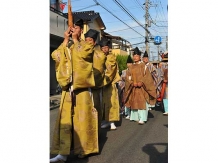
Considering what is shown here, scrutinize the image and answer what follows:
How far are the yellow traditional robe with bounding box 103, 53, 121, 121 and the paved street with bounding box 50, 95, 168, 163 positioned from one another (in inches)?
13.3

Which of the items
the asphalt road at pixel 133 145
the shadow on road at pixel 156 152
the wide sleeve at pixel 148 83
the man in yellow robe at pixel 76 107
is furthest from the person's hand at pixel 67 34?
the wide sleeve at pixel 148 83

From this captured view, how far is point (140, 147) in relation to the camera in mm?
4277

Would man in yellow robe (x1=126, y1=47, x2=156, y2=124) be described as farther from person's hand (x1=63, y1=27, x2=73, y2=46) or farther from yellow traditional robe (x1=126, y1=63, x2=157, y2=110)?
person's hand (x1=63, y1=27, x2=73, y2=46)

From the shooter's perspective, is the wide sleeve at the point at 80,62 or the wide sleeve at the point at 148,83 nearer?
the wide sleeve at the point at 80,62

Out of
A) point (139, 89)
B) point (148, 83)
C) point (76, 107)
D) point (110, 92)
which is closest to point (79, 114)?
point (76, 107)

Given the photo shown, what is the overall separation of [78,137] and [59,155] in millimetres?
340

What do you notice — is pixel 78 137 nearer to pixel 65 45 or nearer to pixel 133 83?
pixel 65 45

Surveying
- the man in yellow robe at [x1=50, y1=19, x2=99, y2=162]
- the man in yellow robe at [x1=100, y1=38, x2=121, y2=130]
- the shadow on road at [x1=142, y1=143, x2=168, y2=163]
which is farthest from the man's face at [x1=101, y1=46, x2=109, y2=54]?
the shadow on road at [x1=142, y1=143, x2=168, y2=163]

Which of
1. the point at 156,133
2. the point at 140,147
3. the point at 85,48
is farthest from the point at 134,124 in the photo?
the point at 85,48

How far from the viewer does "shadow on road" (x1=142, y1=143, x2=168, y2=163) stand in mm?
3611

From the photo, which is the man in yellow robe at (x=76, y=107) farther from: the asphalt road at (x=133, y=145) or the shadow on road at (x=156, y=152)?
the shadow on road at (x=156, y=152)

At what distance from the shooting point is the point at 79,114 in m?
3.58

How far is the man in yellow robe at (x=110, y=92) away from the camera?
5.71 meters

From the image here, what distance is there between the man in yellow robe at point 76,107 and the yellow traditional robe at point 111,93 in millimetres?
2118
